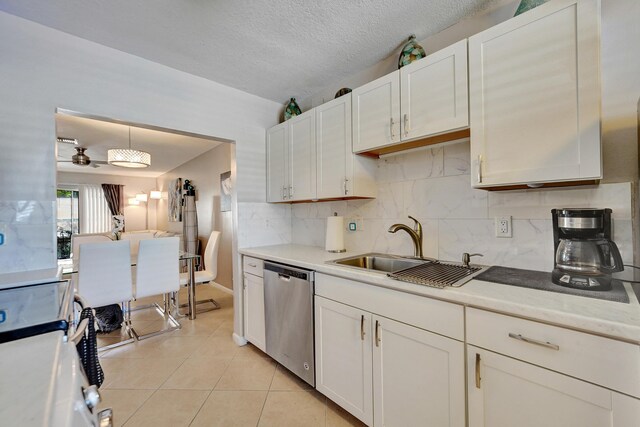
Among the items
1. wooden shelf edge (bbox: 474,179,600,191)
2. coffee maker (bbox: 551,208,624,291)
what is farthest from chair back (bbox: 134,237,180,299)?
coffee maker (bbox: 551,208,624,291)

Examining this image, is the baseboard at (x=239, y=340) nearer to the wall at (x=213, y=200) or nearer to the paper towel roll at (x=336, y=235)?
the paper towel roll at (x=336, y=235)

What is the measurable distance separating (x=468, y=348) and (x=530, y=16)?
1460 mm

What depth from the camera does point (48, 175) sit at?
67.4 inches

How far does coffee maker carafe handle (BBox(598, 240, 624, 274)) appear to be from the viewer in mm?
1030

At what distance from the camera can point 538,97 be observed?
1.17 meters

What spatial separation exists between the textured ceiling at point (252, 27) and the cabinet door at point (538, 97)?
1.86ft

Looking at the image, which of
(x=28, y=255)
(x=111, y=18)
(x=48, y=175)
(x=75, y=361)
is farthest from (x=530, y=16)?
(x=28, y=255)

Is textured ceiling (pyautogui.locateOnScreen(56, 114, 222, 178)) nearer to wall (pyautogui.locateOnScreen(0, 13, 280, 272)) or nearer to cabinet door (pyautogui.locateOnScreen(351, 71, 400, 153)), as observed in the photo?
wall (pyautogui.locateOnScreen(0, 13, 280, 272))

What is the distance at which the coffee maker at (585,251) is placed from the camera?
42.0 inches

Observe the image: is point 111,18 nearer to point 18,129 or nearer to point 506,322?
point 18,129

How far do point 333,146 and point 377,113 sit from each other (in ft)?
1.45

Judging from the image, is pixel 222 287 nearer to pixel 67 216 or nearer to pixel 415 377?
pixel 415 377

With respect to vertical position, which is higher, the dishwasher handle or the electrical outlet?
the electrical outlet

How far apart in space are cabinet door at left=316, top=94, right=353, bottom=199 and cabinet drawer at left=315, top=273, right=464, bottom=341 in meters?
0.73
